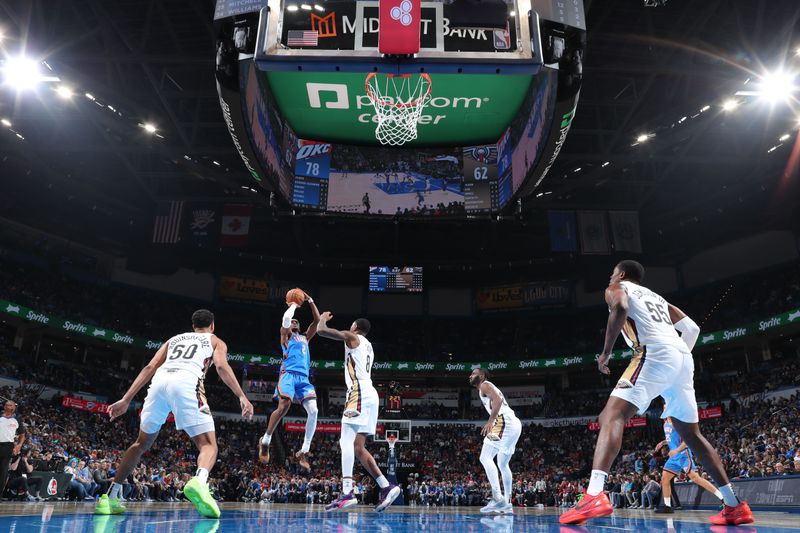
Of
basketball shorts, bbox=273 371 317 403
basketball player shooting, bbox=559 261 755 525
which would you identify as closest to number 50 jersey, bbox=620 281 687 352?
basketball player shooting, bbox=559 261 755 525

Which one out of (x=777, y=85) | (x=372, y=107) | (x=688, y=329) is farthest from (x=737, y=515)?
(x=777, y=85)

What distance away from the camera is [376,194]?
14.8m

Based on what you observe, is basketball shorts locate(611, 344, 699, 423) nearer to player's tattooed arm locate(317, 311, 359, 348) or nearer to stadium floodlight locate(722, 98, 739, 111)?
player's tattooed arm locate(317, 311, 359, 348)

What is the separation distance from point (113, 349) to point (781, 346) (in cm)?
3525

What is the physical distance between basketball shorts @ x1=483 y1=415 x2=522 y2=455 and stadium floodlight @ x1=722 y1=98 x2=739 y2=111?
15071 mm

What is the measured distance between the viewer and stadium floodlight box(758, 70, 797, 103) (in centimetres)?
1700

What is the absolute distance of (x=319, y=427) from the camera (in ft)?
111

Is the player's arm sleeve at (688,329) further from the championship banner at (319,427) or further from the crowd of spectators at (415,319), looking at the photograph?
the championship banner at (319,427)

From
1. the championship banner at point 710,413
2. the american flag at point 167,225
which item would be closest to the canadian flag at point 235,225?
the american flag at point 167,225

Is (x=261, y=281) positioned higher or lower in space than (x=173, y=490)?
higher

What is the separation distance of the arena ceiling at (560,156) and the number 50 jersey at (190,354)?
10968 millimetres

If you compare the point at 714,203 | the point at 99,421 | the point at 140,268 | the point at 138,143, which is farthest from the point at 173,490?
the point at 714,203

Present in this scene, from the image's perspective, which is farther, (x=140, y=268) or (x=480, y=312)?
(x=480, y=312)

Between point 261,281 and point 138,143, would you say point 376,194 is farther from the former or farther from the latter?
point 261,281
